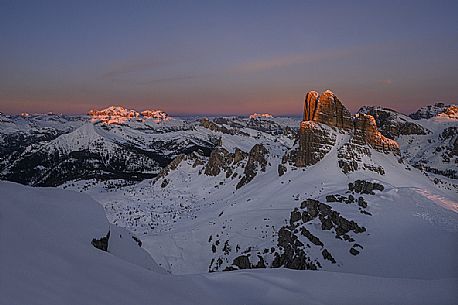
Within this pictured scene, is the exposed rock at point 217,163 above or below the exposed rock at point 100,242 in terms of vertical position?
below

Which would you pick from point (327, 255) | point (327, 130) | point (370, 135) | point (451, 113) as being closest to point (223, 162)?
point (327, 130)

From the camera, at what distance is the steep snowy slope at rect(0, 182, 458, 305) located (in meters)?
6.46

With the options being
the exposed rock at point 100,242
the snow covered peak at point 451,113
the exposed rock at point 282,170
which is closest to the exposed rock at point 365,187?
the exposed rock at point 282,170

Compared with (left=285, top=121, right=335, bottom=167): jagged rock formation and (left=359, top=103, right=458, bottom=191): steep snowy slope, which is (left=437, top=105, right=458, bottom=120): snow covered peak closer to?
(left=359, top=103, right=458, bottom=191): steep snowy slope

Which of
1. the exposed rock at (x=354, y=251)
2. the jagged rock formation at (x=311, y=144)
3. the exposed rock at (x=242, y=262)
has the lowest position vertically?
the exposed rock at (x=242, y=262)

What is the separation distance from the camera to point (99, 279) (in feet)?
24.7

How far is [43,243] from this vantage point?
8.10 meters

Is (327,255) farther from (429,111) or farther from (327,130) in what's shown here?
(429,111)

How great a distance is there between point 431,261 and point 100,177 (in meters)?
156

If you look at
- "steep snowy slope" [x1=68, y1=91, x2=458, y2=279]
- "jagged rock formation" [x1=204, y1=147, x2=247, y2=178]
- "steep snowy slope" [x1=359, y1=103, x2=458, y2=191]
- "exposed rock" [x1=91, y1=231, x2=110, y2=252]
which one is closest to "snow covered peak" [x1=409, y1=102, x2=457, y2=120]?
"steep snowy slope" [x1=359, y1=103, x2=458, y2=191]

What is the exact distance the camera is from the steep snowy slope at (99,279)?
646 centimetres

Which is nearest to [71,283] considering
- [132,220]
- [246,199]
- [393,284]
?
[393,284]

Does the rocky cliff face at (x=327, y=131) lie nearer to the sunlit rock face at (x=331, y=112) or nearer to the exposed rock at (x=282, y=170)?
the sunlit rock face at (x=331, y=112)

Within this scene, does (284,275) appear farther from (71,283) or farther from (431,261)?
(431,261)
